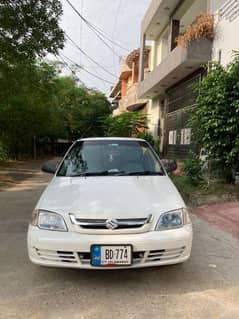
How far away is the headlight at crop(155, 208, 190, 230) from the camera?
305 cm

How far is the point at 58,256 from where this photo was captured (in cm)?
297

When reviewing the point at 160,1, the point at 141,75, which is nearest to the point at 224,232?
the point at 160,1

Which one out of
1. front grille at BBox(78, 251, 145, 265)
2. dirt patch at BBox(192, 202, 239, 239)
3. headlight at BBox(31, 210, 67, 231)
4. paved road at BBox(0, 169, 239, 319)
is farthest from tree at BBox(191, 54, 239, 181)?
headlight at BBox(31, 210, 67, 231)

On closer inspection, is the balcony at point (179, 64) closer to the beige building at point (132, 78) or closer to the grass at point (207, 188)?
the grass at point (207, 188)

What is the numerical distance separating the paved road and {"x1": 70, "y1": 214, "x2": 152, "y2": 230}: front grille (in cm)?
65

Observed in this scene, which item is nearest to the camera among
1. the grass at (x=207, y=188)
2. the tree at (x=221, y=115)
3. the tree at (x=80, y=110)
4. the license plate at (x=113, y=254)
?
the license plate at (x=113, y=254)

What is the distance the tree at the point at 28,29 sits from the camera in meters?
7.88

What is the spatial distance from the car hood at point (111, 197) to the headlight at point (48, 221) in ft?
0.19

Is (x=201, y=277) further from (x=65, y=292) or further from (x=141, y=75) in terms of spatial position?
(x=141, y=75)

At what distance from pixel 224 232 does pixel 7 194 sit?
19.8ft

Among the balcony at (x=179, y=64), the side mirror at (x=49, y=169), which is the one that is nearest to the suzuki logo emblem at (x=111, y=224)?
the side mirror at (x=49, y=169)

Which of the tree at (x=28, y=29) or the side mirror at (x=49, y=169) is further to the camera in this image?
the tree at (x=28, y=29)

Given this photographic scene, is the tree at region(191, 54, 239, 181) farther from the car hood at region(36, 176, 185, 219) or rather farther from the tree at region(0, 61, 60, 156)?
the tree at region(0, 61, 60, 156)

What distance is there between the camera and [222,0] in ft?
30.8
